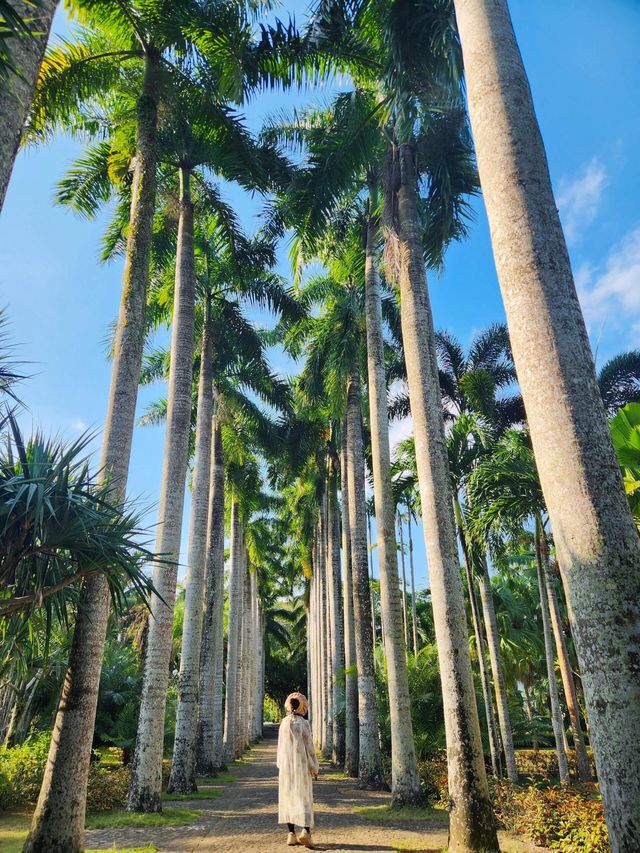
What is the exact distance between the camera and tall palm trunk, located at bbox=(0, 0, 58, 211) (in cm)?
394

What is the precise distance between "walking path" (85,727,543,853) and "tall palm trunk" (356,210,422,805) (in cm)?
97

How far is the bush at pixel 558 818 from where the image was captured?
615cm

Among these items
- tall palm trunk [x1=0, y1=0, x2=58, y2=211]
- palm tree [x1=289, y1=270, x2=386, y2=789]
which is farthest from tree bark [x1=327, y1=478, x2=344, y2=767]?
tall palm trunk [x1=0, y1=0, x2=58, y2=211]

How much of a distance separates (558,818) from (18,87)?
9541mm

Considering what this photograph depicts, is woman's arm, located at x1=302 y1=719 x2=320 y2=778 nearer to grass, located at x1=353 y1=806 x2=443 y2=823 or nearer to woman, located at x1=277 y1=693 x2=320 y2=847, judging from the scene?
woman, located at x1=277 y1=693 x2=320 y2=847

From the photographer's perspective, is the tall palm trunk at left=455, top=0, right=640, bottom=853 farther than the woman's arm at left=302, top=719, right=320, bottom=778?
No

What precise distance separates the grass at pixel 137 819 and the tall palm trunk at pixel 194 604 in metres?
2.68

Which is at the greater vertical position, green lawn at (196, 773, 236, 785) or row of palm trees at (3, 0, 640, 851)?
row of palm trees at (3, 0, 640, 851)

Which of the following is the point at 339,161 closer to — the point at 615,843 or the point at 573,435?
the point at 573,435

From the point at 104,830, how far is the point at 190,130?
12572 mm

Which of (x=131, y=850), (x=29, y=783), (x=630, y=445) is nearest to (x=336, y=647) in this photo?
(x=29, y=783)

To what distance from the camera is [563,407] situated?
3291 millimetres

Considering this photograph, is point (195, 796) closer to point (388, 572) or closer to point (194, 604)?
point (194, 604)

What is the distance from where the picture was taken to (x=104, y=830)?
8336 millimetres
